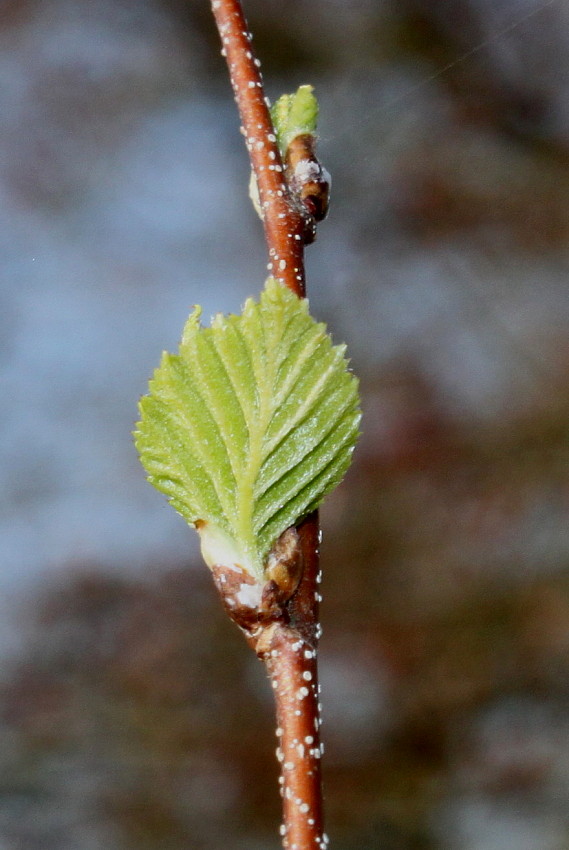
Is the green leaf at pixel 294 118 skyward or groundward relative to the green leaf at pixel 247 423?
skyward

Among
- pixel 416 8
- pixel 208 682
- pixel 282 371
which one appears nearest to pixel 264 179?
pixel 282 371

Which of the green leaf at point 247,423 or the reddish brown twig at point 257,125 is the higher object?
the reddish brown twig at point 257,125

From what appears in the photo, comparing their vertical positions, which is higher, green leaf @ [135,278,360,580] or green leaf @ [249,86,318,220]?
green leaf @ [249,86,318,220]

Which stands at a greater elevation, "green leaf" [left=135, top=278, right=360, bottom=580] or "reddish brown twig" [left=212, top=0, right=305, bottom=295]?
"reddish brown twig" [left=212, top=0, right=305, bottom=295]

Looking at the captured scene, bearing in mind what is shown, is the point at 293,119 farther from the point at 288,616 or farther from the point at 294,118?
the point at 288,616

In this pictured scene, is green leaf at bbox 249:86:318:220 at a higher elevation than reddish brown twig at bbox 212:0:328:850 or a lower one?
higher
